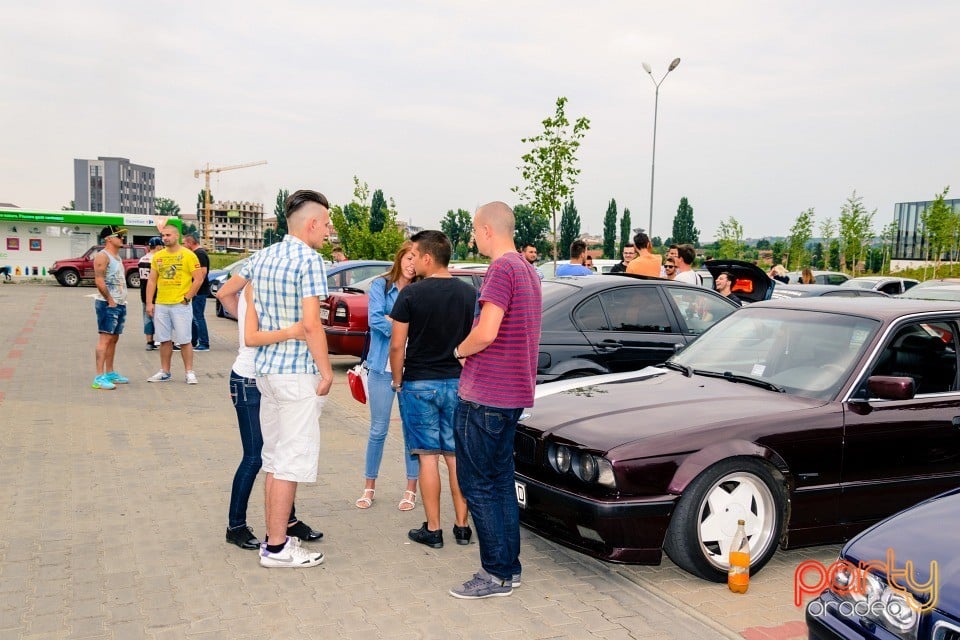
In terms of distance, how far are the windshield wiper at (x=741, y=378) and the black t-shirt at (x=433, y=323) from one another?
165 cm

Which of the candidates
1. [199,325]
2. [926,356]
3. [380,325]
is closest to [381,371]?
[380,325]

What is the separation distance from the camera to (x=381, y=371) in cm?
548

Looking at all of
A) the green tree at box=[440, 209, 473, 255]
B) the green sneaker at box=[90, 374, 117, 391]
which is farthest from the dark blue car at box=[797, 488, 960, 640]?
the green tree at box=[440, 209, 473, 255]

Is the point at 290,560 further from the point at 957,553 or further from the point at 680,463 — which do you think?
the point at 957,553

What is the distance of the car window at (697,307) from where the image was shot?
7910mm

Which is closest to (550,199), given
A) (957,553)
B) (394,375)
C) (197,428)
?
(197,428)

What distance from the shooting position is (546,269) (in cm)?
2094

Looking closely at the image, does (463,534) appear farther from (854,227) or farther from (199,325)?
(854,227)

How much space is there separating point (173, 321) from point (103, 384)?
1094 millimetres

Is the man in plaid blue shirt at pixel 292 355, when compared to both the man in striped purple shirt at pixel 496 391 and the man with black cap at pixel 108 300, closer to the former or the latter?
the man in striped purple shirt at pixel 496 391

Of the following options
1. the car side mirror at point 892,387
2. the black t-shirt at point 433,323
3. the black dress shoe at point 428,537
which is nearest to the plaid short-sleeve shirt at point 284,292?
the black t-shirt at point 433,323

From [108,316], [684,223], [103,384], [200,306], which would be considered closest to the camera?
[108,316]

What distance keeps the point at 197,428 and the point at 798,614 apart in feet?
18.9

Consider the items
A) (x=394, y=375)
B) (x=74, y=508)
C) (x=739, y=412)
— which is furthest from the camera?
(x=74, y=508)
